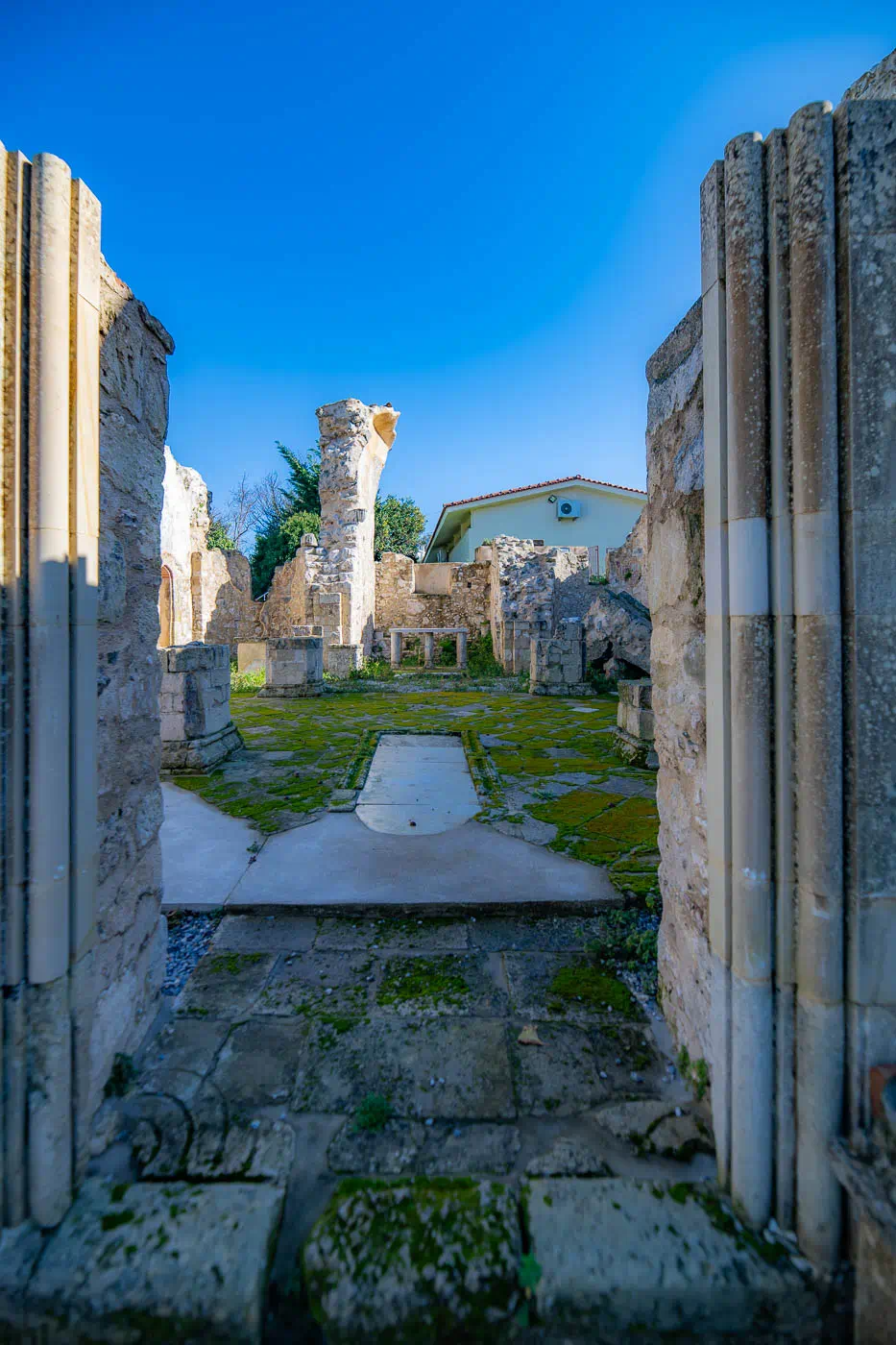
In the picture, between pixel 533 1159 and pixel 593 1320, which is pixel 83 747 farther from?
pixel 593 1320

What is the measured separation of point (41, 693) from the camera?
1438 mm

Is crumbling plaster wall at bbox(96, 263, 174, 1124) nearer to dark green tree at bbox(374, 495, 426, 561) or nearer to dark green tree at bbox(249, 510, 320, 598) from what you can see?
dark green tree at bbox(249, 510, 320, 598)

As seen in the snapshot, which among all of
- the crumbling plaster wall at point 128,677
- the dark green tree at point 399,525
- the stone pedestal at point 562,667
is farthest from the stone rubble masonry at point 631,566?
the dark green tree at point 399,525

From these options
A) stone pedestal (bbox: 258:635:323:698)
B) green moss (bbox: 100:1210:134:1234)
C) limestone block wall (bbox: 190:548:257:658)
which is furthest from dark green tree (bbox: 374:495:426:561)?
green moss (bbox: 100:1210:134:1234)

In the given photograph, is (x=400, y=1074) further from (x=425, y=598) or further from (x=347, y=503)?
(x=425, y=598)

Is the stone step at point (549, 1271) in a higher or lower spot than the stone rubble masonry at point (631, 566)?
lower

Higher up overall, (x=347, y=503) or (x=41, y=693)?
(x=347, y=503)

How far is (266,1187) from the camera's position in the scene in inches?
55.9

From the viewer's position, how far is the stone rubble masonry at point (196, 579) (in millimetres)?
15172

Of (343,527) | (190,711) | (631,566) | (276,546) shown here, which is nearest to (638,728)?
(190,711)

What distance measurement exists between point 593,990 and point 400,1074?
0.83 meters

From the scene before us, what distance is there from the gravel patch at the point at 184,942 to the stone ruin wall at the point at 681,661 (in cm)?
187

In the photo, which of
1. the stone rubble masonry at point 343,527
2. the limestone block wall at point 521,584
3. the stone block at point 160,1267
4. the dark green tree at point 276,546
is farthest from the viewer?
the dark green tree at point 276,546

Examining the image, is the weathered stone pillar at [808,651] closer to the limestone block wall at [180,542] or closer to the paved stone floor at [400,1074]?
the paved stone floor at [400,1074]
